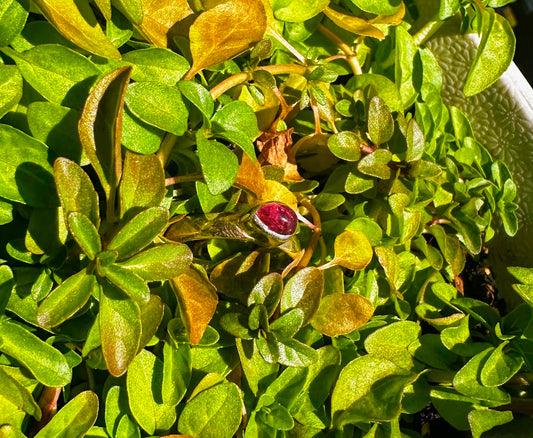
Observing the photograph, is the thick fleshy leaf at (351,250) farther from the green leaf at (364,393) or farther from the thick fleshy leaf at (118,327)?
the thick fleshy leaf at (118,327)

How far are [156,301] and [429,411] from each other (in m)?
0.35

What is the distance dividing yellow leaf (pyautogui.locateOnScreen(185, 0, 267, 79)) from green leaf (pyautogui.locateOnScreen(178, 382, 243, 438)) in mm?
216

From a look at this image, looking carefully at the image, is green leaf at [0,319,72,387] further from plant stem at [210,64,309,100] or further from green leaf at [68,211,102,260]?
plant stem at [210,64,309,100]

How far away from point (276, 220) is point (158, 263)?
0.09 m

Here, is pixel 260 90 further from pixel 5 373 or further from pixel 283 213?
pixel 5 373

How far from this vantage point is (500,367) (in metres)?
0.52

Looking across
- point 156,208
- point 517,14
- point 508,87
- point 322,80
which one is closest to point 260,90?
point 322,80

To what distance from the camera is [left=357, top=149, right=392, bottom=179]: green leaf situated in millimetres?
503

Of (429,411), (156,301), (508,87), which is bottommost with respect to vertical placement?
(429,411)

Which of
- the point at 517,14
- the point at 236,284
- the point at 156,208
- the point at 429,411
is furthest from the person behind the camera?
the point at 517,14

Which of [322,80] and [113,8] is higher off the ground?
[113,8]

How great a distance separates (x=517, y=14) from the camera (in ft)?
3.50

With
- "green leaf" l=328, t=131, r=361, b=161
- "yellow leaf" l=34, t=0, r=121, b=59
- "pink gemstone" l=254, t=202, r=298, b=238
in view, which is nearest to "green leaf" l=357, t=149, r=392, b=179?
"green leaf" l=328, t=131, r=361, b=161

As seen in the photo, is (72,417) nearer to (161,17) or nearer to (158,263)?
(158,263)
